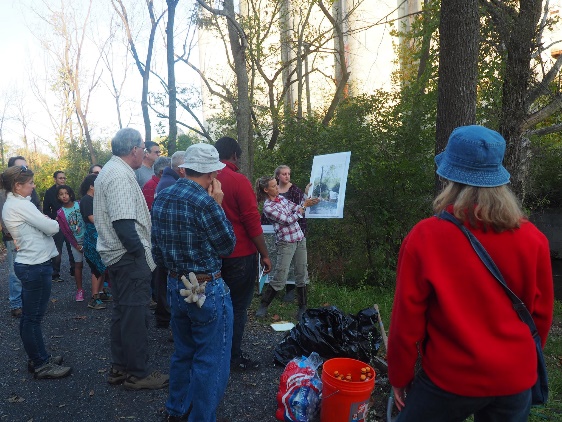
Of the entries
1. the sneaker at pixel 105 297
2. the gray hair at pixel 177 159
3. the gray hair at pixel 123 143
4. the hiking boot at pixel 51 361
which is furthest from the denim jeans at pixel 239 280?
the sneaker at pixel 105 297

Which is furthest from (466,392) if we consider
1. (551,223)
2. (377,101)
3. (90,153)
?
(90,153)

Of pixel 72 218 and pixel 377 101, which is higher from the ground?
pixel 377 101

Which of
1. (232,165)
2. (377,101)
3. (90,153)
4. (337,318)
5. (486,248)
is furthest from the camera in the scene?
(90,153)

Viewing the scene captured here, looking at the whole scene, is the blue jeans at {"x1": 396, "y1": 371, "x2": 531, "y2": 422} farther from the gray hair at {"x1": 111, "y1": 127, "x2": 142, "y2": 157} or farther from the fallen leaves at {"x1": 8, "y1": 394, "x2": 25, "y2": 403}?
the fallen leaves at {"x1": 8, "y1": 394, "x2": 25, "y2": 403}

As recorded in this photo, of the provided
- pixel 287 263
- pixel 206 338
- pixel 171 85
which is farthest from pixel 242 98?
pixel 171 85

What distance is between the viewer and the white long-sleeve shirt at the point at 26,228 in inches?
154

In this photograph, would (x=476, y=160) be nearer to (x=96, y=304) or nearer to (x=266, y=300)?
(x=266, y=300)

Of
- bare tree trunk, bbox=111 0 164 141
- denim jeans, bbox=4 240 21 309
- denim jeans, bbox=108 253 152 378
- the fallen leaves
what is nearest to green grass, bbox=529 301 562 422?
denim jeans, bbox=108 253 152 378

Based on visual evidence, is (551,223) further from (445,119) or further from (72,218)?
(72,218)

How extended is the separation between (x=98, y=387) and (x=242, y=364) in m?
1.31

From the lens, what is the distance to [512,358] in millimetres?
1638

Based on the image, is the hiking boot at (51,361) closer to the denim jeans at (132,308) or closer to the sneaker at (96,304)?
the denim jeans at (132,308)

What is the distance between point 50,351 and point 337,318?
3.16 m

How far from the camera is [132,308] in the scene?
3.76m
